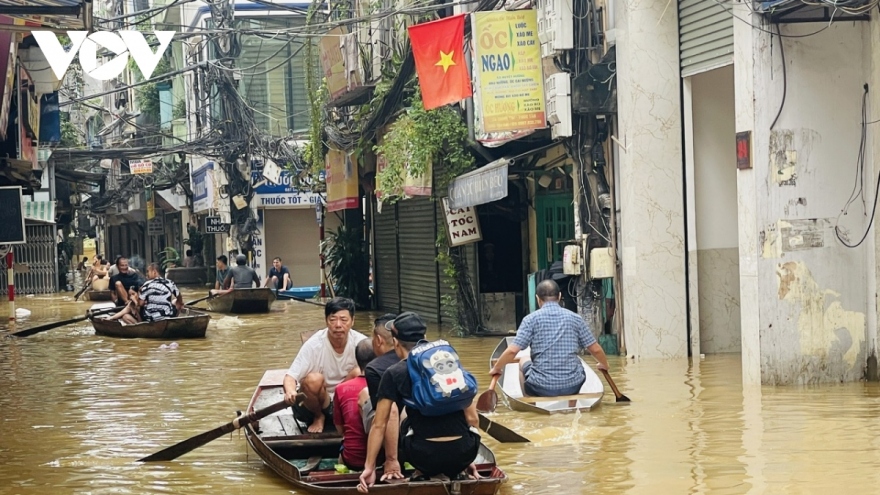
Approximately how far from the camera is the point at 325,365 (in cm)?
1024

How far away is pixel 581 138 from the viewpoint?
16.6 meters

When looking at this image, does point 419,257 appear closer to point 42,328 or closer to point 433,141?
point 433,141

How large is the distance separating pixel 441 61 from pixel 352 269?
12846mm

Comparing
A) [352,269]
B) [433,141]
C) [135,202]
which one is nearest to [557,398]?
[433,141]

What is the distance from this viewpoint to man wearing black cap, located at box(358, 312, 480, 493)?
7867 millimetres

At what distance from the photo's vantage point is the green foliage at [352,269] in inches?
1191

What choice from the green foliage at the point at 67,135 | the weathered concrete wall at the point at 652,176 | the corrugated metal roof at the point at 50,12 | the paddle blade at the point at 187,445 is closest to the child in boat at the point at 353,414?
the paddle blade at the point at 187,445

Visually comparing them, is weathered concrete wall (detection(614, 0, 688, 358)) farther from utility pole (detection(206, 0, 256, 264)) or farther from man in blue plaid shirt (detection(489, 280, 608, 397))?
utility pole (detection(206, 0, 256, 264))

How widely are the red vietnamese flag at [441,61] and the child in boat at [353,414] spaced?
28.6 feet

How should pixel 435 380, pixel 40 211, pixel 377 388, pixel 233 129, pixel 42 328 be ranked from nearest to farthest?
pixel 435 380 < pixel 377 388 < pixel 42 328 < pixel 233 129 < pixel 40 211

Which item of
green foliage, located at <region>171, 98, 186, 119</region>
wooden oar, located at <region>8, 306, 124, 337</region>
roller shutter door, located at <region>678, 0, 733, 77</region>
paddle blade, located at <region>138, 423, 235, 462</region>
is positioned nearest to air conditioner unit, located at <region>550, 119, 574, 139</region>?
roller shutter door, located at <region>678, 0, 733, 77</region>

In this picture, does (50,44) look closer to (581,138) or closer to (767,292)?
(581,138)

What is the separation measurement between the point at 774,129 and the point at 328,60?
15.7 metres

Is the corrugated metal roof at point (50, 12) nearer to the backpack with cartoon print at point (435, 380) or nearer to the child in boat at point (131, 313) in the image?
the backpack with cartoon print at point (435, 380)
